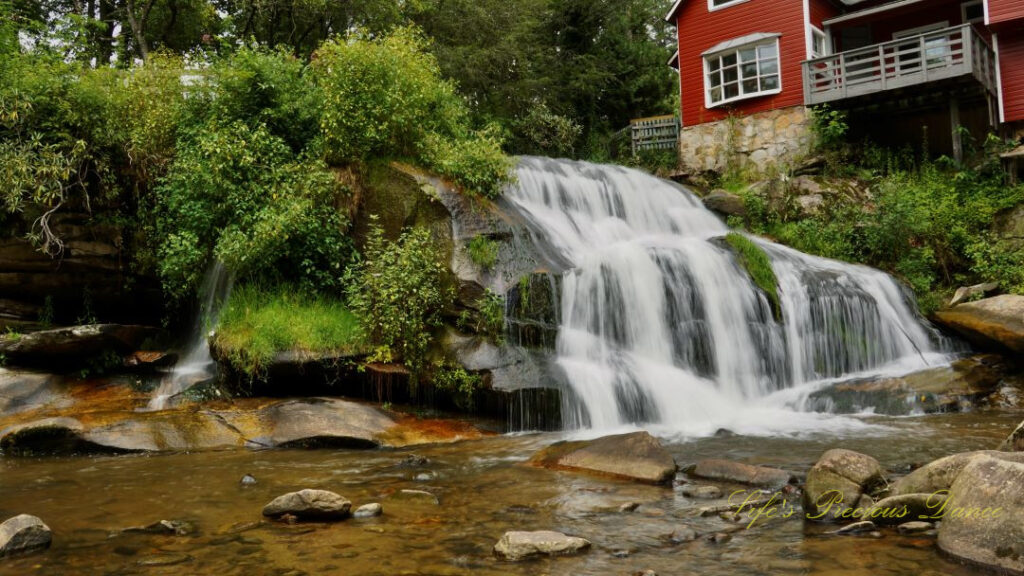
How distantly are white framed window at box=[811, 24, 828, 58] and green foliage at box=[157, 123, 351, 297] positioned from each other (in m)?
17.3

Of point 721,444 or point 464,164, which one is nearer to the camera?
point 721,444

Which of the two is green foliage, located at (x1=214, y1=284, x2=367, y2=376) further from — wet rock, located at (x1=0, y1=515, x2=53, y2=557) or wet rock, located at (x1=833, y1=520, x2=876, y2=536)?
wet rock, located at (x1=833, y1=520, x2=876, y2=536)

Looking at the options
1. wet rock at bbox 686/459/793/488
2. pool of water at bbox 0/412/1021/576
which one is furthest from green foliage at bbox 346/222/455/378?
wet rock at bbox 686/459/793/488

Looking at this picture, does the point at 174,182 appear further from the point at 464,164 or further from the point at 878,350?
the point at 878,350

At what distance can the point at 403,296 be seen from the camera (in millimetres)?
10781

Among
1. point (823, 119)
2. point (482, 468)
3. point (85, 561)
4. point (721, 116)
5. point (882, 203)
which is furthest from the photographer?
point (721, 116)

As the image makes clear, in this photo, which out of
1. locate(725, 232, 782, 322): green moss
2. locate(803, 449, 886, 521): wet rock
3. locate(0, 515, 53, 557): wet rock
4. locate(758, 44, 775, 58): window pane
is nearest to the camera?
locate(0, 515, 53, 557): wet rock

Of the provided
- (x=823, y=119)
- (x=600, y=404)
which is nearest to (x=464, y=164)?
(x=600, y=404)

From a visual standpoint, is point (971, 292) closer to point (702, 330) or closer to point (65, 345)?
point (702, 330)

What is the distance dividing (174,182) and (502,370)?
7.74 metres

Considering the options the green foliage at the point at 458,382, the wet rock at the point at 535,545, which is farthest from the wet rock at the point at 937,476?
the green foliage at the point at 458,382

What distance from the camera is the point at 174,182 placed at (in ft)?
43.7

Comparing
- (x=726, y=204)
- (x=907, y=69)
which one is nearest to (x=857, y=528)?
(x=726, y=204)

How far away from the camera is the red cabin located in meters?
19.1
